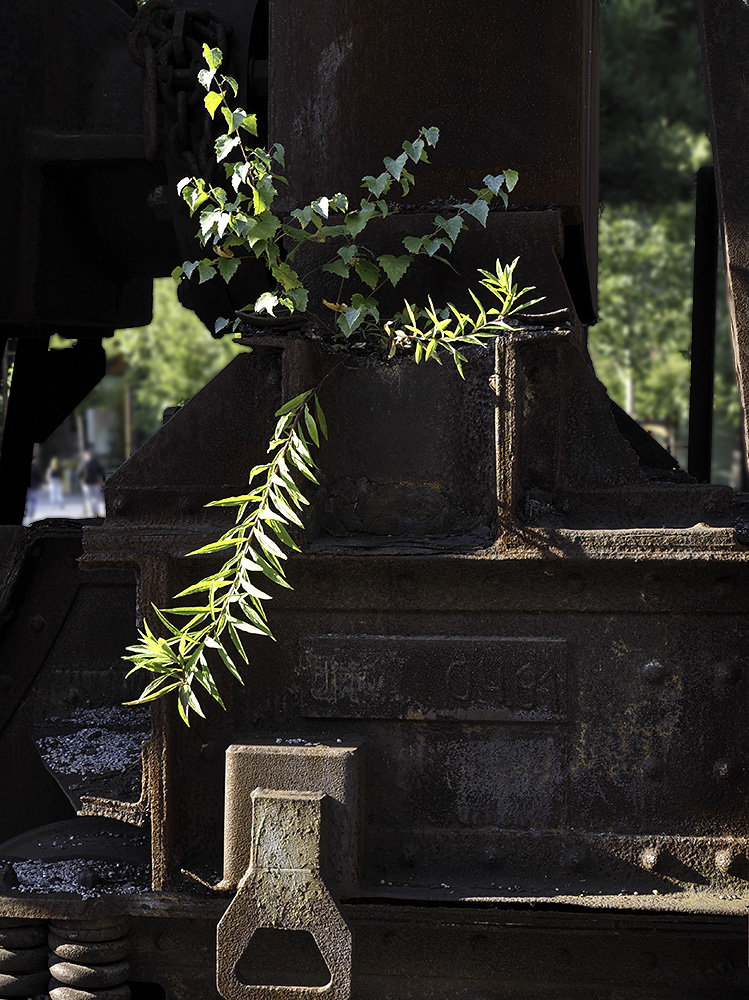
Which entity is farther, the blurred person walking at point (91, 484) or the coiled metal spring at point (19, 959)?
the blurred person walking at point (91, 484)

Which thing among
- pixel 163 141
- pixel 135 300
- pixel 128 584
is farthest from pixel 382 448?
pixel 135 300

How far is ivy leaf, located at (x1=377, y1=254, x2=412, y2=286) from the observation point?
2.53 meters

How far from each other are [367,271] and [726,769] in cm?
130

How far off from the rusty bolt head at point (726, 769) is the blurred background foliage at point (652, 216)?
7.66 ft

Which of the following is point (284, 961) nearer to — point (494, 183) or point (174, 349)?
point (494, 183)

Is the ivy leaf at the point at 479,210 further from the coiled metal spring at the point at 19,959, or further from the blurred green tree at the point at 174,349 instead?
the blurred green tree at the point at 174,349

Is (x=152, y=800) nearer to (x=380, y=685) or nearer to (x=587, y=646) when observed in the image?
(x=380, y=685)

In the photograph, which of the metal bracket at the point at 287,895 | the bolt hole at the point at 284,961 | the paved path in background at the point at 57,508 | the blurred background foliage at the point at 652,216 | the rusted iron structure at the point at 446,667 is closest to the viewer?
the metal bracket at the point at 287,895

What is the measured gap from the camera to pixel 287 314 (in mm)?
2621

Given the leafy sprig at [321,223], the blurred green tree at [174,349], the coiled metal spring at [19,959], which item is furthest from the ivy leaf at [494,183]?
the blurred green tree at [174,349]

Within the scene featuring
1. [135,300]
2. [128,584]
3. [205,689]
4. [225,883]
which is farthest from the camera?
[135,300]

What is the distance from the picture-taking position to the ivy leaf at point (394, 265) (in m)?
2.53

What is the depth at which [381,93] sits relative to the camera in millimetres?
2666

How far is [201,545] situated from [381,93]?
110cm
